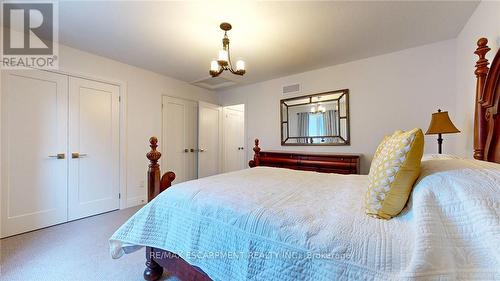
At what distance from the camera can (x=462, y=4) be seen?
6.03ft

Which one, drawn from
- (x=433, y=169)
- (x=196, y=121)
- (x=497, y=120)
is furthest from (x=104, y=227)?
(x=497, y=120)

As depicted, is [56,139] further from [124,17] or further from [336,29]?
[336,29]

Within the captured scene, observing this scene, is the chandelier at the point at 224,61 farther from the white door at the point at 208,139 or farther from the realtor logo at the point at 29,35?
the white door at the point at 208,139

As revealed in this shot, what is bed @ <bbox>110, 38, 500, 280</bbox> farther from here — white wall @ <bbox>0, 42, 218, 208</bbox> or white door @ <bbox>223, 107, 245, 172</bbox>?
white door @ <bbox>223, 107, 245, 172</bbox>

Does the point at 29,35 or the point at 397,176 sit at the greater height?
the point at 29,35

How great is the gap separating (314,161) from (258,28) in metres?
2.08

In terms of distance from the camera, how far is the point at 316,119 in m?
3.53

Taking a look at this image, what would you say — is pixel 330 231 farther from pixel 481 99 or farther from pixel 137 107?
pixel 137 107

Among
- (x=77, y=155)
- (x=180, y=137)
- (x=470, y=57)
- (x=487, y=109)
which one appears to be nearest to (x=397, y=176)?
(x=487, y=109)

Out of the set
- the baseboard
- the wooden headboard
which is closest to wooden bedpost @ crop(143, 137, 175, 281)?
the baseboard

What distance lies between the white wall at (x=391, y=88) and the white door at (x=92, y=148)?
3.05 metres

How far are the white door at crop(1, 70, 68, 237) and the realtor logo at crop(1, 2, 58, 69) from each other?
140mm

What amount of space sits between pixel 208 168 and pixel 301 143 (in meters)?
2.16

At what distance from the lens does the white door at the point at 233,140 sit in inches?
196
